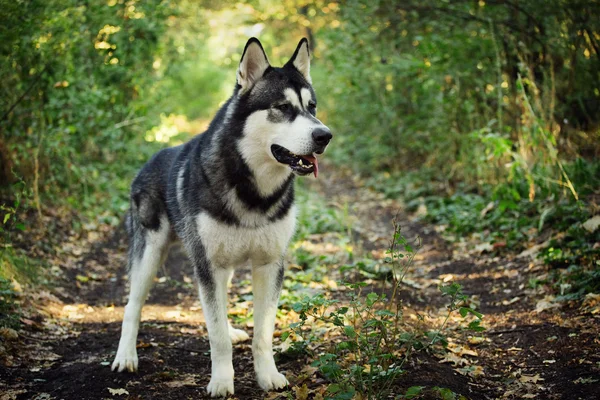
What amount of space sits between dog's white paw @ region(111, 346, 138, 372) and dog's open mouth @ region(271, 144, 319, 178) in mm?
1676

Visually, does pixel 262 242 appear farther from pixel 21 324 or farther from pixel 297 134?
pixel 21 324

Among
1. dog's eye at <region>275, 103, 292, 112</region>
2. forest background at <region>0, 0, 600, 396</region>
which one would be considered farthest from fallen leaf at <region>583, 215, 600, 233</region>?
dog's eye at <region>275, 103, 292, 112</region>

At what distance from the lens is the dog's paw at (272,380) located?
11.5 ft

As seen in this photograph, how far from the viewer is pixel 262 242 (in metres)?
3.52

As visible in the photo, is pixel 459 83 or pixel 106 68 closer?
pixel 459 83

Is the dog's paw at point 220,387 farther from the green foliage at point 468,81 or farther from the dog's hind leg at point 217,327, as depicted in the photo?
the green foliage at point 468,81

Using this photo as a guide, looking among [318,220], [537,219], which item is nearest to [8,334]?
[318,220]

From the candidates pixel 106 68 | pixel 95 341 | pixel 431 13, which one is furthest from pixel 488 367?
pixel 106 68

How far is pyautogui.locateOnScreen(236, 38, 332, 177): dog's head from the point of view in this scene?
3400 mm

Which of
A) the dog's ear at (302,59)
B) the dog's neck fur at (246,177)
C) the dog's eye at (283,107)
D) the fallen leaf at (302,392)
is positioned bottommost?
the fallen leaf at (302,392)

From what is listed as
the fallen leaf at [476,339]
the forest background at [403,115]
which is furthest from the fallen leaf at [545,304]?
the fallen leaf at [476,339]

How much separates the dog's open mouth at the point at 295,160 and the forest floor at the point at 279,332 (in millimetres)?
1149

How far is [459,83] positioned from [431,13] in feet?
3.70

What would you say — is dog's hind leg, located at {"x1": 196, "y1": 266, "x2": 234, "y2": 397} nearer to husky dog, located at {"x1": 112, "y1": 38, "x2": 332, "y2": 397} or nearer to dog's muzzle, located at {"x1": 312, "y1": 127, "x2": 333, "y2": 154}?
husky dog, located at {"x1": 112, "y1": 38, "x2": 332, "y2": 397}
